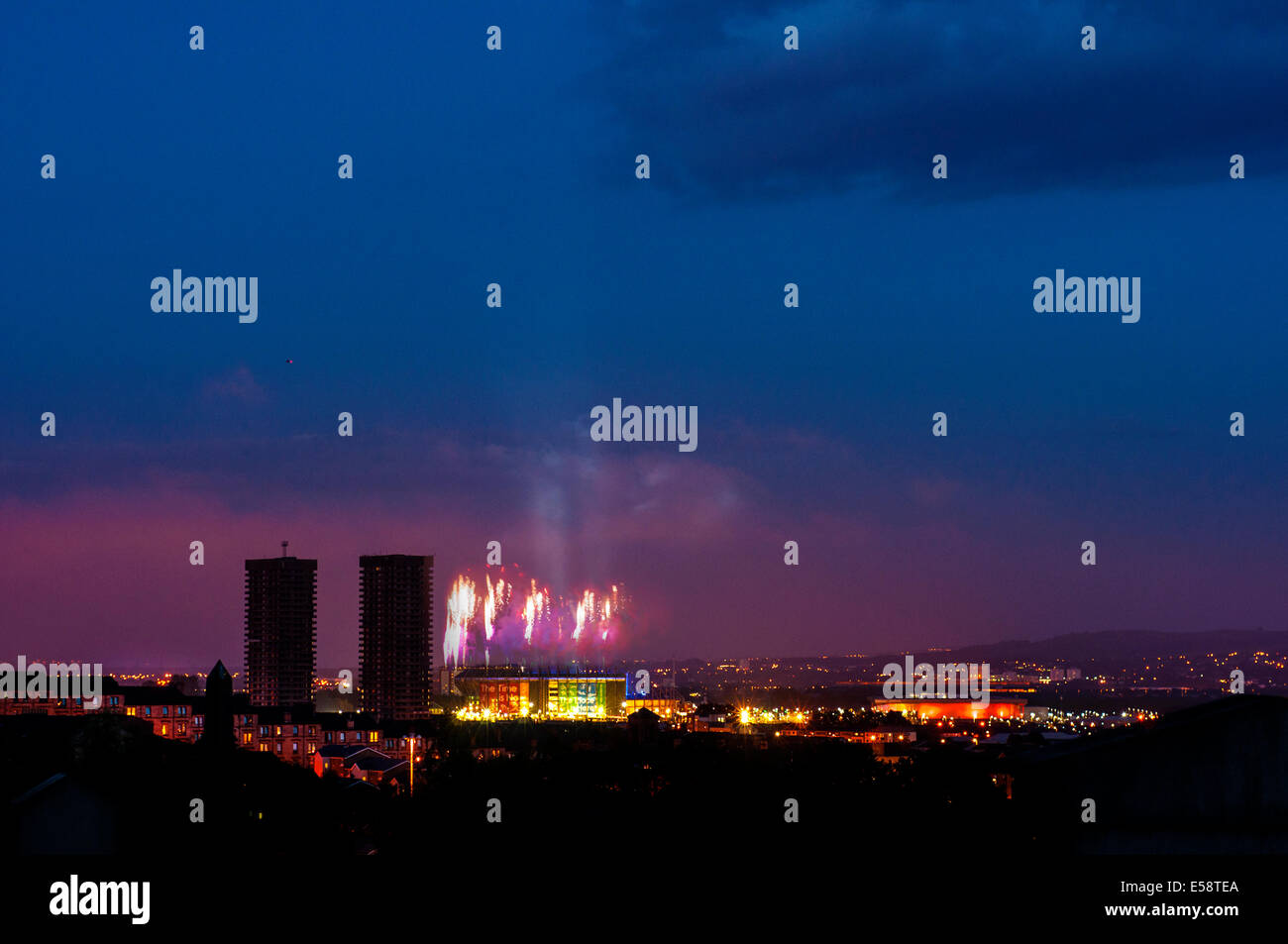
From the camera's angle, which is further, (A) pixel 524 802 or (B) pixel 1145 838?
(A) pixel 524 802
